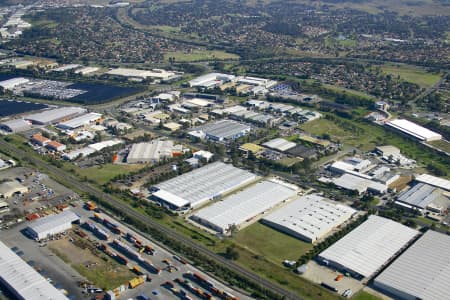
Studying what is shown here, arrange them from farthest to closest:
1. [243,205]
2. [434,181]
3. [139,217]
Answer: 1. [434,181]
2. [243,205]
3. [139,217]

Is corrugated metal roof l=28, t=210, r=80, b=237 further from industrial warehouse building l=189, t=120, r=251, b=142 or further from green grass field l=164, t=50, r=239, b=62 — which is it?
green grass field l=164, t=50, r=239, b=62

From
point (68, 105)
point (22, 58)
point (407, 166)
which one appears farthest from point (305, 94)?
point (22, 58)

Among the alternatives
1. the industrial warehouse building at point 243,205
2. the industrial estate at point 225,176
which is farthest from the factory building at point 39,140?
the industrial warehouse building at point 243,205

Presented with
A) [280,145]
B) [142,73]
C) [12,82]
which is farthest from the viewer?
[142,73]

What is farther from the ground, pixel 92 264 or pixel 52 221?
pixel 52 221

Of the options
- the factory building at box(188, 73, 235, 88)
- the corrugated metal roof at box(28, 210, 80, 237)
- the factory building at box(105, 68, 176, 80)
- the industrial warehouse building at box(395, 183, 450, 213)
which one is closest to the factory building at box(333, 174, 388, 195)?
the industrial warehouse building at box(395, 183, 450, 213)

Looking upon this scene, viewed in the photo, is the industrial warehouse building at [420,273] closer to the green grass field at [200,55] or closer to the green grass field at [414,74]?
the green grass field at [414,74]

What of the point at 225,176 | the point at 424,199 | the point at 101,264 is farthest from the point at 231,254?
the point at 424,199

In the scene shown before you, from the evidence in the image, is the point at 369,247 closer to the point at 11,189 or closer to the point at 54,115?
the point at 11,189

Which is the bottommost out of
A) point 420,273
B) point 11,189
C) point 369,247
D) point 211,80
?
point 11,189
